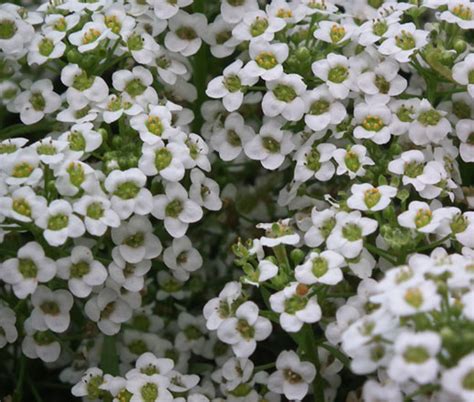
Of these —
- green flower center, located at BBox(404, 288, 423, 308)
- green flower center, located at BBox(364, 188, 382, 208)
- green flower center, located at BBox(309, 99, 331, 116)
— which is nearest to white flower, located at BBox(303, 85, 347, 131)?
green flower center, located at BBox(309, 99, 331, 116)

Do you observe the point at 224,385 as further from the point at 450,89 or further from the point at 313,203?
the point at 450,89

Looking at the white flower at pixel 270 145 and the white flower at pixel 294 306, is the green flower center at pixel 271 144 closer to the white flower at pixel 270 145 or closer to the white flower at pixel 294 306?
the white flower at pixel 270 145

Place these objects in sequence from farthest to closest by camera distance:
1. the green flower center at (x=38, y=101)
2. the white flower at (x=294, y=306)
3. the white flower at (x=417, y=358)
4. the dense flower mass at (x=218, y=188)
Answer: the green flower center at (x=38, y=101)
the dense flower mass at (x=218, y=188)
the white flower at (x=294, y=306)
the white flower at (x=417, y=358)

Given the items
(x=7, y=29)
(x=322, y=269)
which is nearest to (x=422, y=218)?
(x=322, y=269)

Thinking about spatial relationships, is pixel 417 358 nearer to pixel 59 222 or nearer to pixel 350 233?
pixel 350 233

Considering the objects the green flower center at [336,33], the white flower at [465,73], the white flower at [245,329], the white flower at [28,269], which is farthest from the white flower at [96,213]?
the white flower at [465,73]

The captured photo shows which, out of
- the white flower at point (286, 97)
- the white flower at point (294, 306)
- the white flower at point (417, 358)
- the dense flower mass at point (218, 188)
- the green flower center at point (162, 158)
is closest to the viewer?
the white flower at point (417, 358)

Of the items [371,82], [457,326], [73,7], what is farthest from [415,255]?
[73,7]
